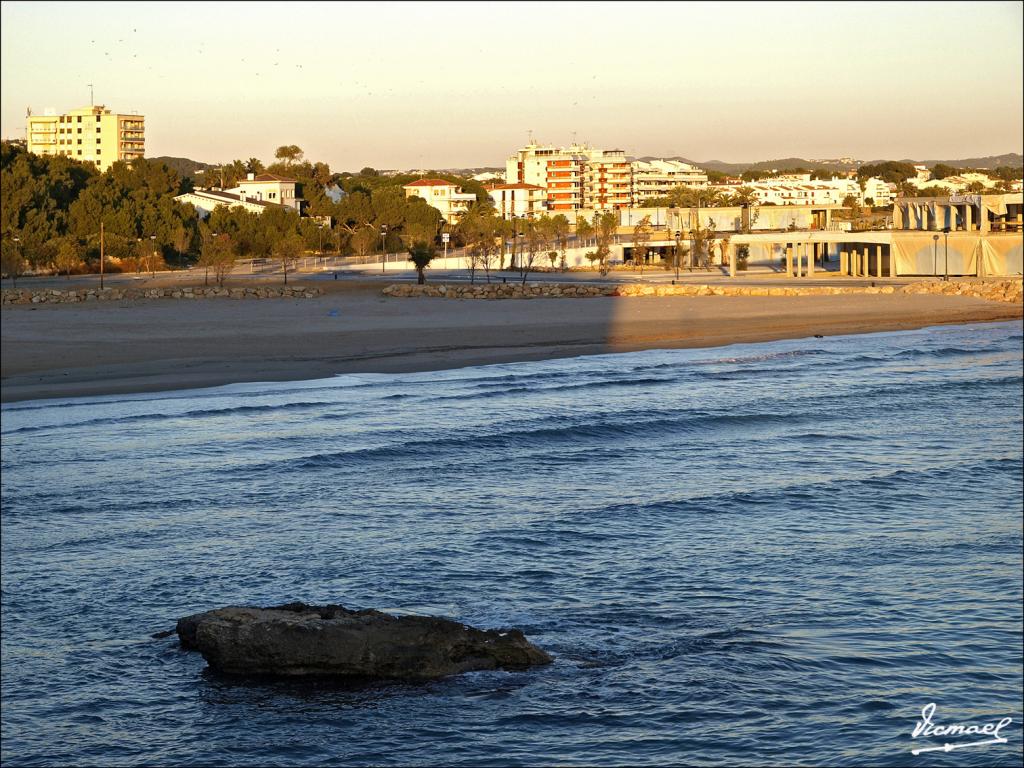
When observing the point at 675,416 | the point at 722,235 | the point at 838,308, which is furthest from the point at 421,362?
the point at 722,235

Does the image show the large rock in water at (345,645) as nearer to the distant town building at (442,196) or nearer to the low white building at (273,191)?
the low white building at (273,191)

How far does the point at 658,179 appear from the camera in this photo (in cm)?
15288

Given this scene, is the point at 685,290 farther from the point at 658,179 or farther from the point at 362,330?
the point at 658,179


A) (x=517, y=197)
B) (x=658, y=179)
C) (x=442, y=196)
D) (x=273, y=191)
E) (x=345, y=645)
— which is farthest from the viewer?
(x=658, y=179)

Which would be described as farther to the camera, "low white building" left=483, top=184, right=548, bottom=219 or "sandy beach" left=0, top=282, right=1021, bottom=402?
"low white building" left=483, top=184, right=548, bottom=219

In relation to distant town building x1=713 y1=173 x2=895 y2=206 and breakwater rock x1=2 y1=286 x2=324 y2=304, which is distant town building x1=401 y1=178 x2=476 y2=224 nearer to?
distant town building x1=713 y1=173 x2=895 y2=206

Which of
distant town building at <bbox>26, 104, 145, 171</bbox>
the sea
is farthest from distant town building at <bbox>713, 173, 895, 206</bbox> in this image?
the sea

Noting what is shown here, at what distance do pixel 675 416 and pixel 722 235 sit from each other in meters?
64.0

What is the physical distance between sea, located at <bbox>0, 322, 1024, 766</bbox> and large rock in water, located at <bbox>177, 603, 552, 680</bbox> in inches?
5.5

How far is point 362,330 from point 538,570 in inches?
946

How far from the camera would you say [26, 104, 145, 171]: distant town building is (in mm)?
102000

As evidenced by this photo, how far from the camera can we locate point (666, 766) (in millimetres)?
8031

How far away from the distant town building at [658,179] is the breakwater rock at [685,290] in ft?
285

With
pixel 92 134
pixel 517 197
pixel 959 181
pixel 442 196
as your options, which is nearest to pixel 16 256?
pixel 92 134
